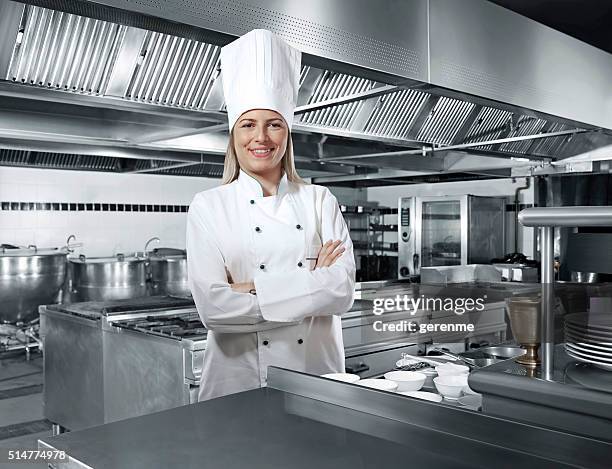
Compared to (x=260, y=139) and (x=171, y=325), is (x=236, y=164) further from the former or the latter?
(x=171, y=325)

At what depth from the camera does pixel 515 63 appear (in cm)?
346

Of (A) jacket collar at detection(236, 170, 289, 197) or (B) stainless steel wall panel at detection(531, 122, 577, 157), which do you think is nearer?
(A) jacket collar at detection(236, 170, 289, 197)

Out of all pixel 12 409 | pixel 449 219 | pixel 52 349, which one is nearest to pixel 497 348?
pixel 52 349

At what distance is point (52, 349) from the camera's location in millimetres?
3893

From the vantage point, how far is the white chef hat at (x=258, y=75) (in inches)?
78.3

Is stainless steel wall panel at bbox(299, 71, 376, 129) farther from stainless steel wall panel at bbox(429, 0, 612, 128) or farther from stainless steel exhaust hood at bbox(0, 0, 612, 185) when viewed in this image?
stainless steel wall panel at bbox(429, 0, 612, 128)

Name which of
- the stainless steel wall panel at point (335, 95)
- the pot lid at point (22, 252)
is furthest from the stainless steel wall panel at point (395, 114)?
the pot lid at point (22, 252)

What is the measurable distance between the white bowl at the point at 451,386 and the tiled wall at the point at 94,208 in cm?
624

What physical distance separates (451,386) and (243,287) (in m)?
0.81

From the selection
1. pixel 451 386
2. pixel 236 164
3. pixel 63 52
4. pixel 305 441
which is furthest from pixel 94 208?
pixel 305 441

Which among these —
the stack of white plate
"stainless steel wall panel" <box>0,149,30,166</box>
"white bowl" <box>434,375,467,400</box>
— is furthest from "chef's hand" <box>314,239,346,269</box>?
"stainless steel wall panel" <box>0,149,30,166</box>

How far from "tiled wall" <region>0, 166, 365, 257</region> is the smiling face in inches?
211

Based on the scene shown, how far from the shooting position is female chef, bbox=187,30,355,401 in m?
1.93

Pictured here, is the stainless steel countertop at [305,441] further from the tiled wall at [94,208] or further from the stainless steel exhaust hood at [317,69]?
the tiled wall at [94,208]
